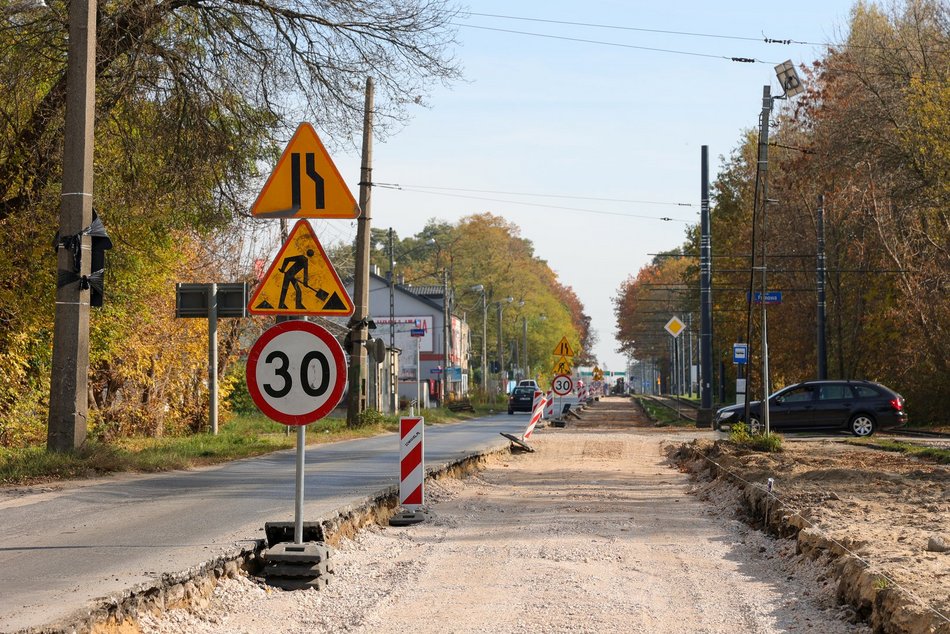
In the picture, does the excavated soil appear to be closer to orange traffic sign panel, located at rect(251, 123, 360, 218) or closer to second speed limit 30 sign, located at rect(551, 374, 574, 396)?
orange traffic sign panel, located at rect(251, 123, 360, 218)

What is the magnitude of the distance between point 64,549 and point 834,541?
238 inches

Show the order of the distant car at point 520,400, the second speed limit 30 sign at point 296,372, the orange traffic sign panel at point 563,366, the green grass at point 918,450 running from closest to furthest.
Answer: the second speed limit 30 sign at point 296,372 → the green grass at point 918,450 → the orange traffic sign panel at point 563,366 → the distant car at point 520,400

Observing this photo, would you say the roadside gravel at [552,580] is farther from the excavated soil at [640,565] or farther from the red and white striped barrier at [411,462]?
the red and white striped barrier at [411,462]

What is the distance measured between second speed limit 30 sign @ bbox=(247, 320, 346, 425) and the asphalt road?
4.11ft

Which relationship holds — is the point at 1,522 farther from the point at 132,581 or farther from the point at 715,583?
the point at 715,583

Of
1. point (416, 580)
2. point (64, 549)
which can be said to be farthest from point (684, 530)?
point (64, 549)

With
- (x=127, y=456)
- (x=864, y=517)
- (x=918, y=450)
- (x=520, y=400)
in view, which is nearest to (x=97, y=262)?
(x=127, y=456)

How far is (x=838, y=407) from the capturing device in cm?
3077

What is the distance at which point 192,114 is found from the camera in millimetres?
18578

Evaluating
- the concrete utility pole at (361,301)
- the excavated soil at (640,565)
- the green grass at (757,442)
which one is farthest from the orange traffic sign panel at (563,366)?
the excavated soil at (640,565)

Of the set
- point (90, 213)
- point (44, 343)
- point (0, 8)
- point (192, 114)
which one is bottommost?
point (44, 343)

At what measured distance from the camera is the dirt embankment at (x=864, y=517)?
7.11 m

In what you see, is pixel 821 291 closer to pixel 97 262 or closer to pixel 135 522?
pixel 97 262

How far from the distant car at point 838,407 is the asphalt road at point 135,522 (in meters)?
15.2
